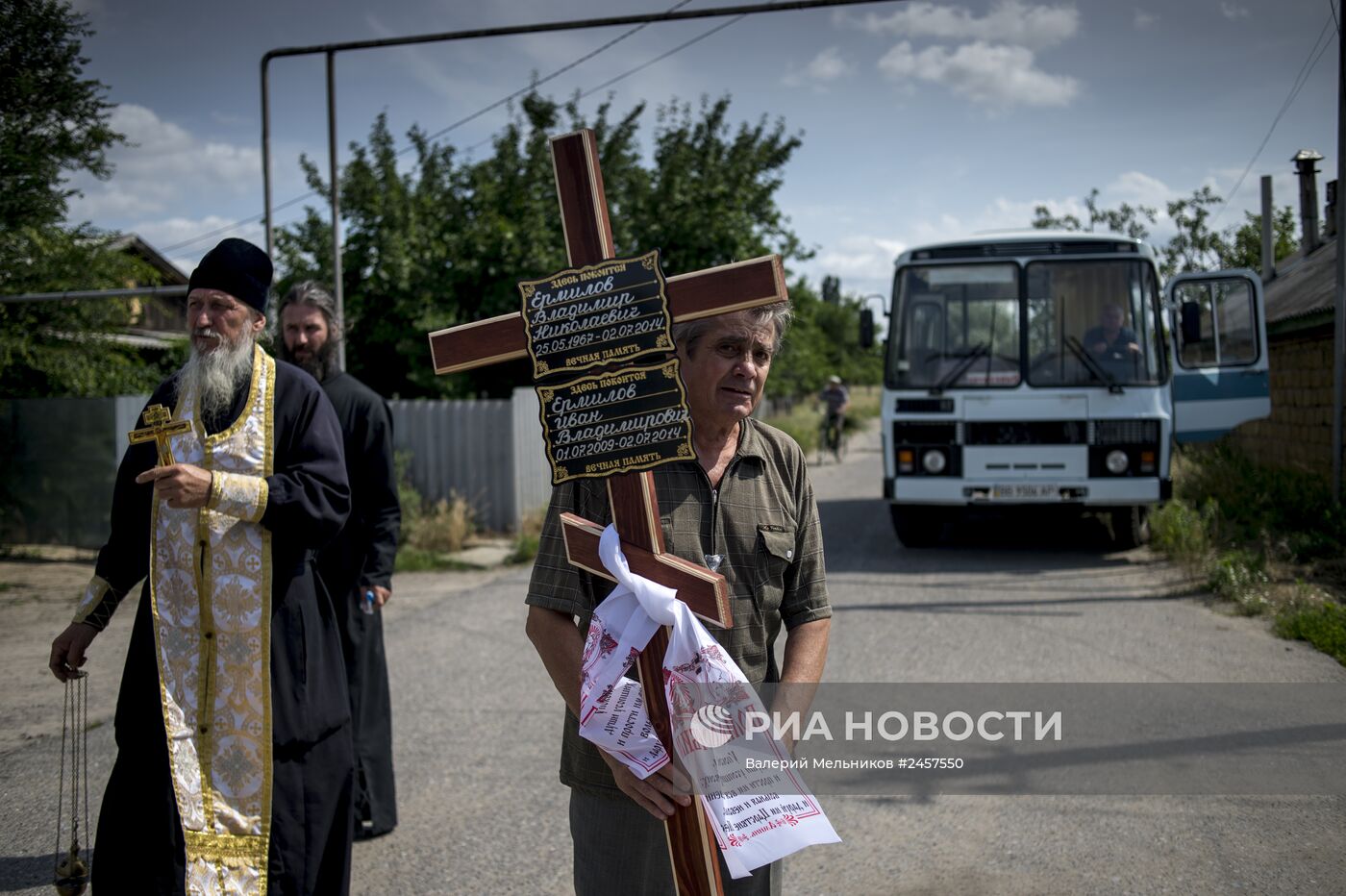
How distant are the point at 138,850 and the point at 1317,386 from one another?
1323cm

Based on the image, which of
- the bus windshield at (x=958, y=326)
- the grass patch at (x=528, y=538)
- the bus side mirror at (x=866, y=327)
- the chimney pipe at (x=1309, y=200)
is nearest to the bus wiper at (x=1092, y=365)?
the bus windshield at (x=958, y=326)

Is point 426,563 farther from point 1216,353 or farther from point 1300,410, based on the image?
point 1300,410

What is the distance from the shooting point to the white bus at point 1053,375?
32.0 feet

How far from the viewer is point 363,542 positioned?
4.06 m

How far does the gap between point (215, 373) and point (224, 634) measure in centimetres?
69

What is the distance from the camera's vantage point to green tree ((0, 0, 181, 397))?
4594 mm

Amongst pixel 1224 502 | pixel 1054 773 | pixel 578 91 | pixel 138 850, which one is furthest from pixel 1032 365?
pixel 578 91

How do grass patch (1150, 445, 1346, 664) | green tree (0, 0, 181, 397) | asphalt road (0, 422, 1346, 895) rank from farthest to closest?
grass patch (1150, 445, 1346, 664) → green tree (0, 0, 181, 397) → asphalt road (0, 422, 1346, 895)

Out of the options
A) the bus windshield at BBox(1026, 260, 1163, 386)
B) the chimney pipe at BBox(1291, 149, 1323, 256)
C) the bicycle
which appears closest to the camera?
the bus windshield at BBox(1026, 260, 1163, 386)

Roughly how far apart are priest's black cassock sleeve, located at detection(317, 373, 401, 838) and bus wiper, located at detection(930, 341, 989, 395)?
718 centimetres

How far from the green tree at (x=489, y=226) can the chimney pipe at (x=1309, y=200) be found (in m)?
9.63

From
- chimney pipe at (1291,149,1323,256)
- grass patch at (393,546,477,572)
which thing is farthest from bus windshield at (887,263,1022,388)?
chimney pipe at (1291,149,1323,256)

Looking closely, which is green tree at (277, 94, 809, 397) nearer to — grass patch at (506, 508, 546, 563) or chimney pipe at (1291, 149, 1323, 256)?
grass patch at (506, 508, 546, 563)

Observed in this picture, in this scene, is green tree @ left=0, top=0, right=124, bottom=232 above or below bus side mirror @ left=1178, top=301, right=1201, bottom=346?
above
